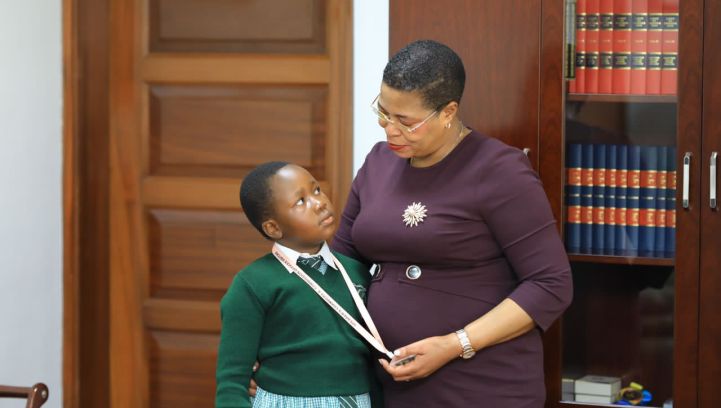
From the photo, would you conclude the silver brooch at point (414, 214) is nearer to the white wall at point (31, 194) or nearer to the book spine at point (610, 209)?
the book spine at point (610, 209)

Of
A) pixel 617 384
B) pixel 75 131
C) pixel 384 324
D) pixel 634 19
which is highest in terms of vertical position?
pixel 634 19

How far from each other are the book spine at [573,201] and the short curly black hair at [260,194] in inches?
43.1

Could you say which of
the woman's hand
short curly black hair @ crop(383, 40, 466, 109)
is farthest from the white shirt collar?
short curly black hair @ crop(383, 40, 466, 109)

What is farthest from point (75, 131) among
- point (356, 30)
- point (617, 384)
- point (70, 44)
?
point (617, 384)

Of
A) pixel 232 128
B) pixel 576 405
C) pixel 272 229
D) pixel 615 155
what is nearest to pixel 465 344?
pixel 272 229

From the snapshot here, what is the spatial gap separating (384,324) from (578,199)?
964 mm

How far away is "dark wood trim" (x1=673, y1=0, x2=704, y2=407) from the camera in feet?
8.89

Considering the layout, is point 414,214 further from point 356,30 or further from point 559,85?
point 356,30

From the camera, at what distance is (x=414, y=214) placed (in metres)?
2.13

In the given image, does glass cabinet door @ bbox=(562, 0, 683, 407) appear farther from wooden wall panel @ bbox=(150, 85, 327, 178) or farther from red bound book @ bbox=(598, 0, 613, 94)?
wooden wall panel @ bbox=(150, 85, 327, 178)

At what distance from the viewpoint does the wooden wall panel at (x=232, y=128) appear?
3336 millimetres

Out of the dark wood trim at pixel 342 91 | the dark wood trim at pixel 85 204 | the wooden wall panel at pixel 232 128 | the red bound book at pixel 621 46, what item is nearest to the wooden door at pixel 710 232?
the red bound book at pixel 621 46

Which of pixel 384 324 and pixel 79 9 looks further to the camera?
pixel 79 9

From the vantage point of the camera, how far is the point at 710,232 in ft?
8.92
